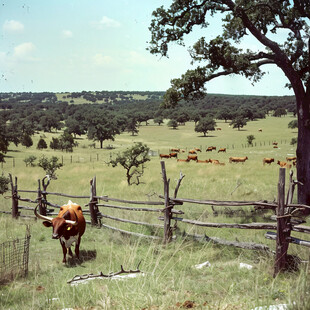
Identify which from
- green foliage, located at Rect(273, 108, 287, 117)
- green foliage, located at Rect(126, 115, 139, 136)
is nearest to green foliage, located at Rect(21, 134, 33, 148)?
green foliage, located at Rect(126, 115, 139, 136)

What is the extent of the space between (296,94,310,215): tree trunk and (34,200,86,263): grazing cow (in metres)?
8.63

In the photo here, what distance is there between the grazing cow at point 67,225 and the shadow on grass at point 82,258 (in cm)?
11

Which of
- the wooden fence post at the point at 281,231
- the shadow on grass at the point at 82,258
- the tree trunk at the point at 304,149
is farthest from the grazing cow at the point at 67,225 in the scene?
the tree trunk at the point at 304,149

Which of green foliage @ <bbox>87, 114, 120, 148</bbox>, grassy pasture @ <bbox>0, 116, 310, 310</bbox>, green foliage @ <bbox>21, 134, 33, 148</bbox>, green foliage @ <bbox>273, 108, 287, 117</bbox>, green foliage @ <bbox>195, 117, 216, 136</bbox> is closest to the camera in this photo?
grassy pasture @ <bbox>0, 116, 310, 310</bbox>

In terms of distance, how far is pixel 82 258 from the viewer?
750 cm

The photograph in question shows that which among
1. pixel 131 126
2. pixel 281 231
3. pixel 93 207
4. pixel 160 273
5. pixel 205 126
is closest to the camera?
pixel 160 273

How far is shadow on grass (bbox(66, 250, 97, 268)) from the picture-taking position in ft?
23.6

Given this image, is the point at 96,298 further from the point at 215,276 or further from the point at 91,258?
the point at 91,258

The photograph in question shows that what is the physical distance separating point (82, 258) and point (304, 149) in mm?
9112

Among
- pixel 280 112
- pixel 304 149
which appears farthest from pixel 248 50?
pixel 280 112

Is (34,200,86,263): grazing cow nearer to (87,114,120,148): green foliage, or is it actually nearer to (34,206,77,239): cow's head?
(34,206,77,239): cow's head

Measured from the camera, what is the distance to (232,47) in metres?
12.8

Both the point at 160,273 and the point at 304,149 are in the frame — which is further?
the point at 304,149

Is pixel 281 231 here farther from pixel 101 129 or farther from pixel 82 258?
pixel 101 129
